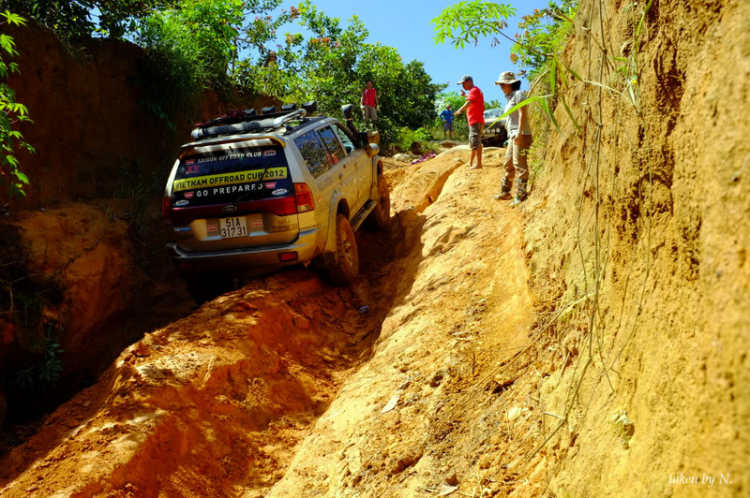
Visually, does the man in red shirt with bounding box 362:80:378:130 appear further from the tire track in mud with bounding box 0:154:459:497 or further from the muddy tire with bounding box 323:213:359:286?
the tire track in mud with bounding box 0:154:459:497

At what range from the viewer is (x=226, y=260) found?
6.47 m

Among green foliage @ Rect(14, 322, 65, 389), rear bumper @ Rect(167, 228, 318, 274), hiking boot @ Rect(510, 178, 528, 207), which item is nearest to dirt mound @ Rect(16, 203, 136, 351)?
green foliage @ Rect(14, 322, 65, 389)

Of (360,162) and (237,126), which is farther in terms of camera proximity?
(360,162)

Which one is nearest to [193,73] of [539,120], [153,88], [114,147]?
[153,88]

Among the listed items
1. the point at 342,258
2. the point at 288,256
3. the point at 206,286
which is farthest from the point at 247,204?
the point at 342,258

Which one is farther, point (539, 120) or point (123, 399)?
point (539, 120)

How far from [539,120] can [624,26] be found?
3.19 meters

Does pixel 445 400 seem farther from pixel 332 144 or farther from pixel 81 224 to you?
pixel 81 224

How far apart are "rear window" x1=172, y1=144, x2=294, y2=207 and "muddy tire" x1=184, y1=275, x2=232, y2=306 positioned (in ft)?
3.07

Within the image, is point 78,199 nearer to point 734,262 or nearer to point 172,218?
point 172,218

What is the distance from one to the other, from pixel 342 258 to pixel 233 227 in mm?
1456

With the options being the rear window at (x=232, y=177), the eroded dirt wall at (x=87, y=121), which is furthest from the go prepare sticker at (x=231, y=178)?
the eroded dirt wall at (x=87, y=121)

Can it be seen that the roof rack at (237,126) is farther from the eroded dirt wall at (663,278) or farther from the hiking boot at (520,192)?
the eroded dirt wall at (663,278)

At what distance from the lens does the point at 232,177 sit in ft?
21.1
